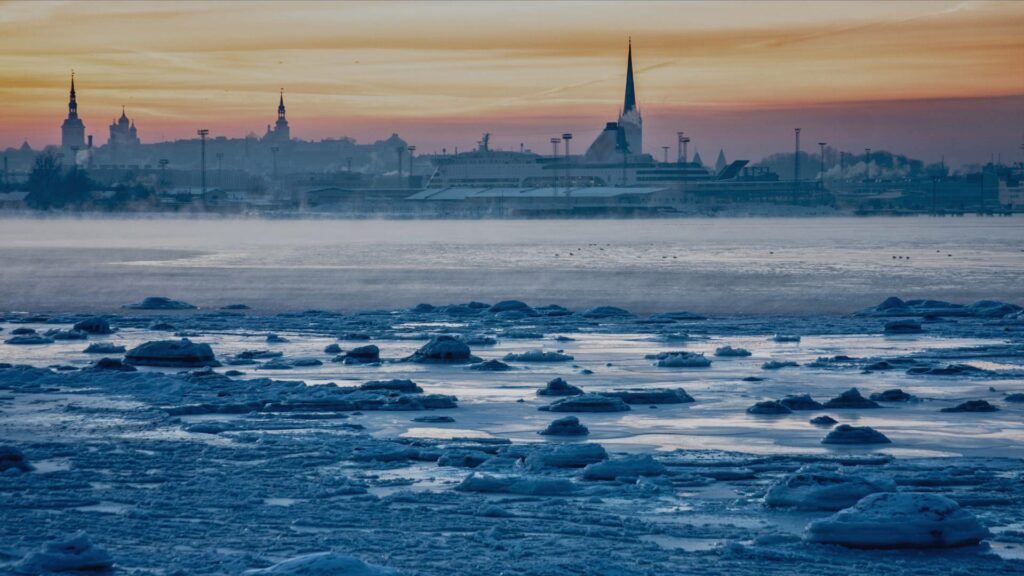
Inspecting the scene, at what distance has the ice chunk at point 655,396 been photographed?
1548 centimetres

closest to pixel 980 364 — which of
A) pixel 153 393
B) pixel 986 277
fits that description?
pixel 153 393

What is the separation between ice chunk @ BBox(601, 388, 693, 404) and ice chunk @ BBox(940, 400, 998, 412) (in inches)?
96.3

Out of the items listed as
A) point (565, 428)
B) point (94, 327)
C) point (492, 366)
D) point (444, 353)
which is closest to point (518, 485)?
point (565, 428)

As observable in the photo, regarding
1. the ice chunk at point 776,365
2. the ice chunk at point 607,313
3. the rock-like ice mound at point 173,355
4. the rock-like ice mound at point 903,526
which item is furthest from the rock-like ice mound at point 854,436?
the ice chunk at point 607,313

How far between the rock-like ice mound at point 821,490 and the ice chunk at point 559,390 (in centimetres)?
555

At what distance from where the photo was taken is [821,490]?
10.2 m

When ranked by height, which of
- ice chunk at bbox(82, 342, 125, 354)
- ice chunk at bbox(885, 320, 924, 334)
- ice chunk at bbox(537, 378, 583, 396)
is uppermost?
→ ice chunk at bbox(82, 342, 125, 354)

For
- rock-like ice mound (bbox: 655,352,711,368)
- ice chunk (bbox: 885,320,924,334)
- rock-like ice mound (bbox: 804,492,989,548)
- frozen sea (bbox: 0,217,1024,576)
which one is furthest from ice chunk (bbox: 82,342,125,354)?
rock-like ice mound (bbox: 804,492,989,548)

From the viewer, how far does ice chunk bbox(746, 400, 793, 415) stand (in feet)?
48.0

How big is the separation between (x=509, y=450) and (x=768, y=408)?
320cm

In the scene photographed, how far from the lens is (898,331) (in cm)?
2427

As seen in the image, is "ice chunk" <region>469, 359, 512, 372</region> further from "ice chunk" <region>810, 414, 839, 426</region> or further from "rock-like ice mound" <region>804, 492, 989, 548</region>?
"rock-like ice mound" <region>804, 492, 989, 548</region>

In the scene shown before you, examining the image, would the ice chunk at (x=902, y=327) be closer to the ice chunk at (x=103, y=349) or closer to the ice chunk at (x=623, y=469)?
the ice chunk at (x=103, y=349)

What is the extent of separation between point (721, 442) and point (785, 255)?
47149mm
